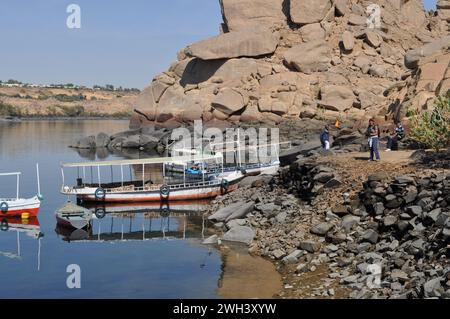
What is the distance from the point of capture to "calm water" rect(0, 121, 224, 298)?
21.2 m

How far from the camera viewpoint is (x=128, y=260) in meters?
25.2

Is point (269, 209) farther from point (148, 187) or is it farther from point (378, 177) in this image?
point (148, 187)

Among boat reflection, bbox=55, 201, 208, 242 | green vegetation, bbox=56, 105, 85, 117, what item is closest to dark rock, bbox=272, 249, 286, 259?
boat reflection, bbox=55, 201, 208, 242

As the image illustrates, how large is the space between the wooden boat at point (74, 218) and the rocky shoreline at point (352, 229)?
19.7ft

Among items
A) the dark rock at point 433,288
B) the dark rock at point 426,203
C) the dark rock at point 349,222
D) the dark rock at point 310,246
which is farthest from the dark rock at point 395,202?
the dark rock at point 433,288

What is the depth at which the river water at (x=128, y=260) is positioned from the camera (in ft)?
69.1

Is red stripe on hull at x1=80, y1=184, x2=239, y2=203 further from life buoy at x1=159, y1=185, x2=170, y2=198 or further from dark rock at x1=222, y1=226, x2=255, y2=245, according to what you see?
dark rock at x1=222, y1=226, x2=255, y2=245

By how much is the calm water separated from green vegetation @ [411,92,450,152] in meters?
10.2

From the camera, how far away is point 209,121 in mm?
75438

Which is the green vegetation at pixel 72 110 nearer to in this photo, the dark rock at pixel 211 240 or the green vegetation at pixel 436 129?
the dark rock at pixel 211 240

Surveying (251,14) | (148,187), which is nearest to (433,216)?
(148,187)
